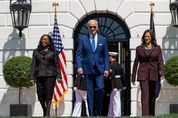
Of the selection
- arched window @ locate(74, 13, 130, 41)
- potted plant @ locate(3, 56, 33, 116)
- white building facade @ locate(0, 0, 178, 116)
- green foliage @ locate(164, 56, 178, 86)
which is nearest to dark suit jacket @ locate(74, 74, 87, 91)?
white building facade @ locate(0, 0, 178, 116)

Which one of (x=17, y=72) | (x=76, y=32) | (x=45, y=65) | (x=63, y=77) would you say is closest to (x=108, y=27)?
(x=76, y=32)

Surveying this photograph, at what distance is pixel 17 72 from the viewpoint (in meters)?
10.1

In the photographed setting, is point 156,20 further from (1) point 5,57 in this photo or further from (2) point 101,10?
(1) point 5,57

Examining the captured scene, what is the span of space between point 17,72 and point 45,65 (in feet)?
7.39

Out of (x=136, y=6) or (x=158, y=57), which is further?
(x=136, y=6)

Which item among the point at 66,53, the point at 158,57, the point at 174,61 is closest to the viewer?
the point at 158,57

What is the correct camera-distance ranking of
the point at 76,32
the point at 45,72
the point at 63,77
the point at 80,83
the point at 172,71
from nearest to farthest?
1. the point at 45,72
2. the point at 80,83
3. the point at 172,71
4. the point at 63,77
5. the point at 76,32

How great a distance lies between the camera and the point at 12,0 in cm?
1113

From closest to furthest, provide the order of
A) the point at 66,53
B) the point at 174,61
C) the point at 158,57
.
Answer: the point at 158,57 < the point at 174,61 < the point at 66,53

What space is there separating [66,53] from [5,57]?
5.99 feet

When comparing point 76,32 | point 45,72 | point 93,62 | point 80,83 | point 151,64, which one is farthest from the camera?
point 76,32

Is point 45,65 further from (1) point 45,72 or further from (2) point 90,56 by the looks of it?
(2) point 90,56

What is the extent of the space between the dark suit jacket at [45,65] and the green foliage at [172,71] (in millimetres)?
3425

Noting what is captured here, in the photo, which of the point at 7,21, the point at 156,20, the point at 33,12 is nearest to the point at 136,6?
the point at 156,20
